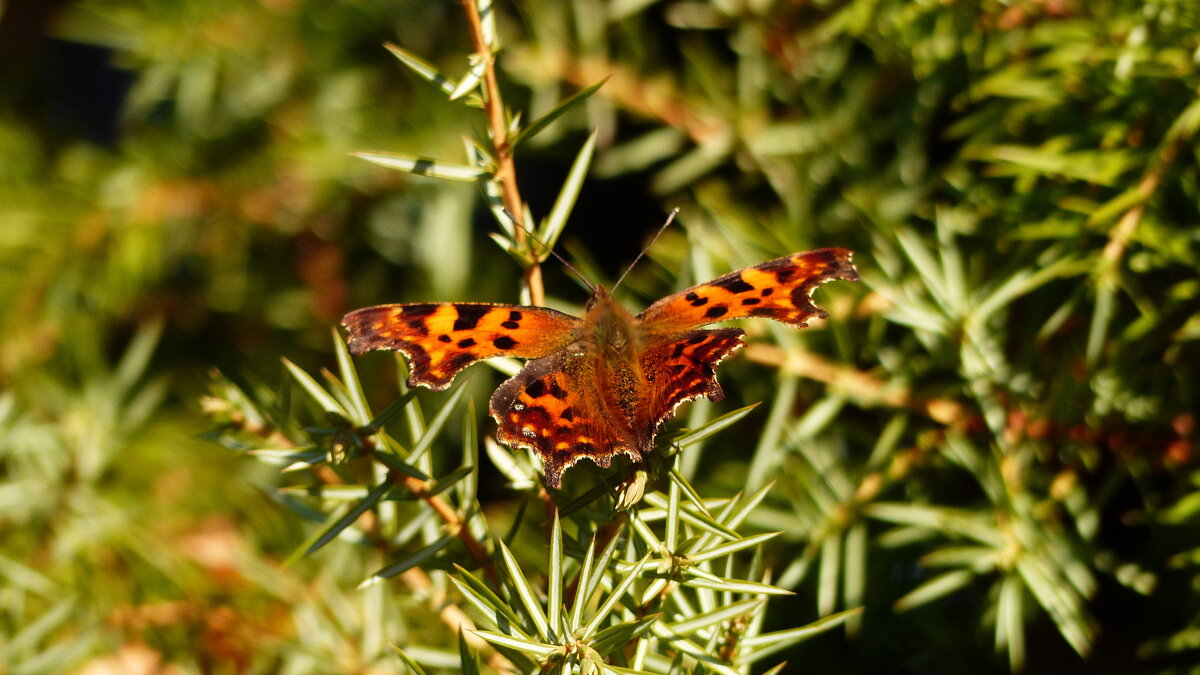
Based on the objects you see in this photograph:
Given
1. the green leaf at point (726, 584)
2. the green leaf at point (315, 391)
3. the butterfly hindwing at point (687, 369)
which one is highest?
the butterfly hindwing at point (687, 369)

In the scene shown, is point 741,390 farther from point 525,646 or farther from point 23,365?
point 23,365

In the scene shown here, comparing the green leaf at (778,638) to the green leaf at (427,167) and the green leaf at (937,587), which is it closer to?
the green leaf at (937,587)

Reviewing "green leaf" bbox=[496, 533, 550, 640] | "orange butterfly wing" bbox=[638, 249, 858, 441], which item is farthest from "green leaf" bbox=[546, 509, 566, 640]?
"orange butterfly wing" bbox=[638, 249, 858, 441]

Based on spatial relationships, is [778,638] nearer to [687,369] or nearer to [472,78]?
[687,369]

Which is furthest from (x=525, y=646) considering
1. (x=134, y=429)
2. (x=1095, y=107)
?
(x=134, y=429)

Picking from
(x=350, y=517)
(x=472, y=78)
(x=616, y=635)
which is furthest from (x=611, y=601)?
(x=472, y=78)

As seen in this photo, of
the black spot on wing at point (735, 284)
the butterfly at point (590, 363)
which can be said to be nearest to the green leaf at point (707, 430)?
the butterfly at point (590, 363)

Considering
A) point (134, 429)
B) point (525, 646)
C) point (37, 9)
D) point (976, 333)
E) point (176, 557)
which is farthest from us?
point (37, 9)
